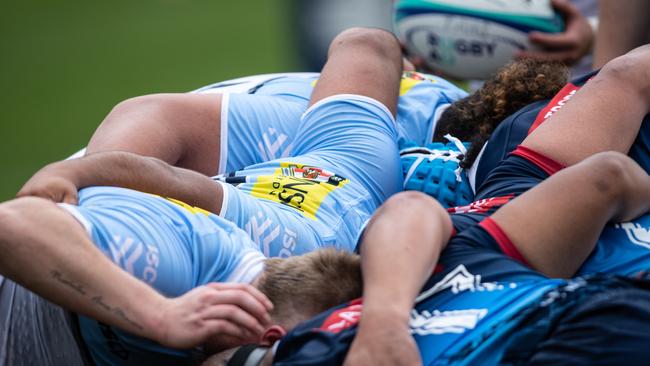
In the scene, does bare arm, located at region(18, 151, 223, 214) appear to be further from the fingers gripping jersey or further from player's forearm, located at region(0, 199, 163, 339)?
the fingers gripping jersey

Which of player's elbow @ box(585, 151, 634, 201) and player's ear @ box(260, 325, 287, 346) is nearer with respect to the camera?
player's ear @ box(260, 325, 287, 346)

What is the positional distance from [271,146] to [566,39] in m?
1.66

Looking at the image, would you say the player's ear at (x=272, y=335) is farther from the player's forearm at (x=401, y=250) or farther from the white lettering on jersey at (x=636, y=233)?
the white lettering on jersey at (x=636, y=233)

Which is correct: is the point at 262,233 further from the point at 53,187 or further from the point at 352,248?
the point at 53,187

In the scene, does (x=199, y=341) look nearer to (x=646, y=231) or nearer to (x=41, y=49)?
(x=646, y=231)

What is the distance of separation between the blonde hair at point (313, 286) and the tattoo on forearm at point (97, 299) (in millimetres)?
287

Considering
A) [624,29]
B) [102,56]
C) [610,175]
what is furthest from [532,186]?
[102,56]

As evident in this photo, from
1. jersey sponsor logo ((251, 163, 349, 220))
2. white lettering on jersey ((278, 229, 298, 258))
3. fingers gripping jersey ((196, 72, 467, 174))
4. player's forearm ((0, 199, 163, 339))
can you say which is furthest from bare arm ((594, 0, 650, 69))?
player's forearm ((0, 199, 163, 339))

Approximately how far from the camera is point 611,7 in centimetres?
371

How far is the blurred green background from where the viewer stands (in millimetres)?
6379

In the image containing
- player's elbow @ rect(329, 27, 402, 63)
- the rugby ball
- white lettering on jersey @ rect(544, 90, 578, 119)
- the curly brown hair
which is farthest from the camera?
the rugby ball

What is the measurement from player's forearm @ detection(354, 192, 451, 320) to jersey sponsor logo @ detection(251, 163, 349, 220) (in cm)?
68

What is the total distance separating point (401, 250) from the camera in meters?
1.83

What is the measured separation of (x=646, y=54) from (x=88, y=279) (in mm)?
1542
